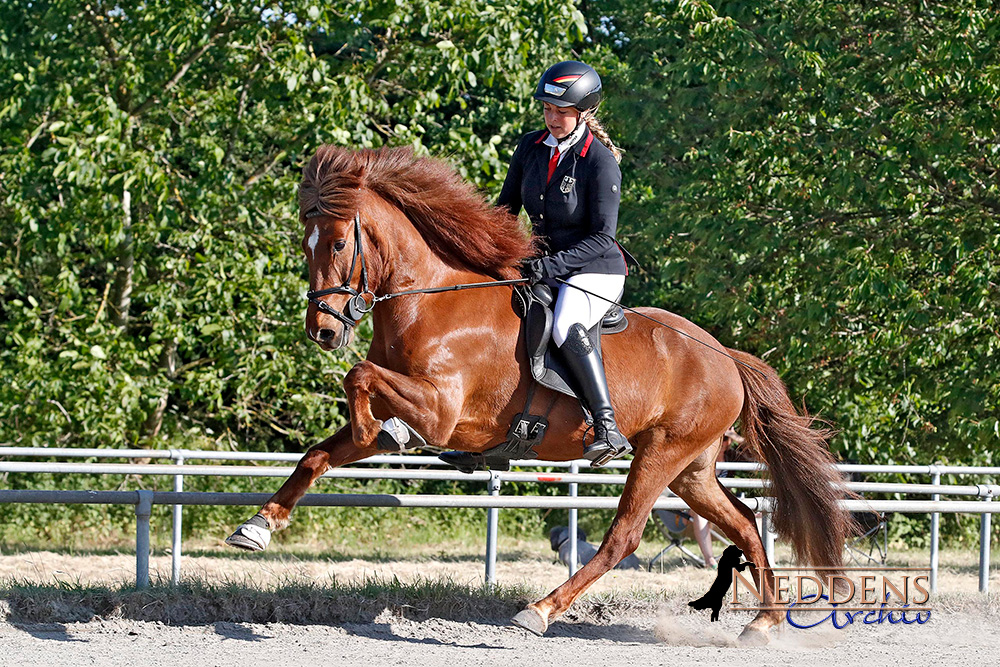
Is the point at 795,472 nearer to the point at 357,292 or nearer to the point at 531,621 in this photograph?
the point at 531,621

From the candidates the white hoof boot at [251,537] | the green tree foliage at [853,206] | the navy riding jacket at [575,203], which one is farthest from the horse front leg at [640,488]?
the green tree foliage at [853,206]

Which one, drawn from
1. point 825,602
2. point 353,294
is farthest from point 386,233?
point 825,602

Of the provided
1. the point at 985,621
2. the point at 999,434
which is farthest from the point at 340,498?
the point at 999,434

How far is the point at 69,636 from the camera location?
5816 mm

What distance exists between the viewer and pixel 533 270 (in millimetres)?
6246

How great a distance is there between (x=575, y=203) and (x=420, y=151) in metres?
6.40

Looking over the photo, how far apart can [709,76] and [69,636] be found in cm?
1020

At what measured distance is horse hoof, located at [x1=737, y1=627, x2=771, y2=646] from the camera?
664cm

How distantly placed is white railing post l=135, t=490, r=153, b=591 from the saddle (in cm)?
195

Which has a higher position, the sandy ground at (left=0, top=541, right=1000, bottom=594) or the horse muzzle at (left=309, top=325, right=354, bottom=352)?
the horse muzzle at (left=309, top=325, right=354, bottom=352)

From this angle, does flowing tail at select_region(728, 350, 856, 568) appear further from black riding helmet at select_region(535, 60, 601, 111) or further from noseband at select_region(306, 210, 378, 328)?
noseband at select_region(306, 210, 378, 328)

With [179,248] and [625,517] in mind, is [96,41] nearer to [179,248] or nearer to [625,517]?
[179,248]

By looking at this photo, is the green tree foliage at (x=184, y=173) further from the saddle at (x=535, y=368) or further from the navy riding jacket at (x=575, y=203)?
the saddle at (x=535, y=368)

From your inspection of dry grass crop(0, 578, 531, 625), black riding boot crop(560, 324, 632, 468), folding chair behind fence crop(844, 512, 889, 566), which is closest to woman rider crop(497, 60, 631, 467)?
black riding boot crop(560, 324, 632, 468)
